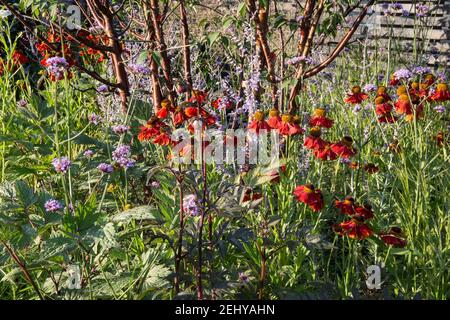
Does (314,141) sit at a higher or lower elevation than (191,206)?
higher

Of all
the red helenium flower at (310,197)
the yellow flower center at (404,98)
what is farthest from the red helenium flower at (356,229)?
the yellow flower center at (404,98)

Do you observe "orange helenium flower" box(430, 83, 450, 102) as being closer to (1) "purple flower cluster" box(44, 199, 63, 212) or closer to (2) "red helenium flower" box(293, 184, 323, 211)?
(2) "red helenium flower" box(293, 184, 323, 211)

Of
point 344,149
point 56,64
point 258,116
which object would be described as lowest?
point 344,149

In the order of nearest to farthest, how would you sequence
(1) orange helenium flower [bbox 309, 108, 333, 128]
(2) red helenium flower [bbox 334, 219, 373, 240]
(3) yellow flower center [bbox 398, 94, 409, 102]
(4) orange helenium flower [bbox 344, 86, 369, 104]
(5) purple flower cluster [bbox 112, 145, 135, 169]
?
(2) red helenium flower [bbox 334, 219, 373, 240] → (5) purple flower cluster [bbox 112, 145, 135, 169] → (1) orange helenium flower [bbox 309, 108, 333, 128] → (3) yellow flower center [bbox 398, 94, 409, 102] → (4) orange helenium flower [bbox 344, 86, 369, 104]

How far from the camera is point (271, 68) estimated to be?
3.06 m

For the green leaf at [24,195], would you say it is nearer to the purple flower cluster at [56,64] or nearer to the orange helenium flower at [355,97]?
the purple flower cluster at [56,64]

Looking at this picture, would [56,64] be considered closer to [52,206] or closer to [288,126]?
[52,206]

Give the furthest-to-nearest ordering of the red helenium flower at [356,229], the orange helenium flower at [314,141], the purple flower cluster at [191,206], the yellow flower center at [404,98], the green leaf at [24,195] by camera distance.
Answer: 1. the yellow flower center at [404,98]
2. the orange helenium flower at [314,141]
3. the green leaf at [24,195]
4. the red helenium flower at [356,229]
5. the purple flower cluster at [191,206]

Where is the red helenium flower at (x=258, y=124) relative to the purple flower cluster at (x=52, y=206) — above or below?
above

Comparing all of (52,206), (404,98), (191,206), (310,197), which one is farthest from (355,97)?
(52,206)

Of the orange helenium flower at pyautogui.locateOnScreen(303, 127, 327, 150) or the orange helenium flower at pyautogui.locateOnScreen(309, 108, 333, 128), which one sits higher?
the orange helenium flower at pyautogui.locateOnScreen(309, 108, 333, 128)

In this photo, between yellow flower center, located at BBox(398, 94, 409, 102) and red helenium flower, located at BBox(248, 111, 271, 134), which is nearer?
red helenium flower, located at BBox(248, 111, 271, 134)

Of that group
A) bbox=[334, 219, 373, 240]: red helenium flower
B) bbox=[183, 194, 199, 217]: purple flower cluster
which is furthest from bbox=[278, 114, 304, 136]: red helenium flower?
bbox=[183, 194, 199, 217]: purple flower cluster
